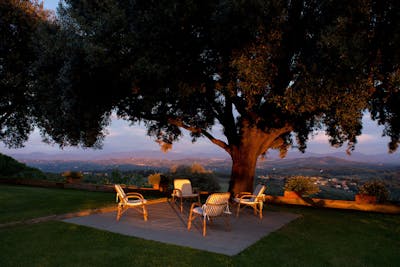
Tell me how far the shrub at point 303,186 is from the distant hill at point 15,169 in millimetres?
16790

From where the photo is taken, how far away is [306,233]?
7281 mm

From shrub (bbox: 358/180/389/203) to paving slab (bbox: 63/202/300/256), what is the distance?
395cm

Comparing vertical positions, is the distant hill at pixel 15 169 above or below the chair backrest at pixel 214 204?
above

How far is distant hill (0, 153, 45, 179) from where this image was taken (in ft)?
70.3

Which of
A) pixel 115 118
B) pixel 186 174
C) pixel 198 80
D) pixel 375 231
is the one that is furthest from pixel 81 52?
pixel 186 174

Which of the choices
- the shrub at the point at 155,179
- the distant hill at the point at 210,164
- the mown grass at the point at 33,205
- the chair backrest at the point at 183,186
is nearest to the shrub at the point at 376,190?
the distant hill at the point at 210,164

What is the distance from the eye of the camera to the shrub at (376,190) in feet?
37.8

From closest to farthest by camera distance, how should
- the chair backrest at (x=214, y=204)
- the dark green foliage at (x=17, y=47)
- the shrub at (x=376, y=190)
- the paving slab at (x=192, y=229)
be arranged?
the paving slab at (x=192, y=229) < the chair backrest at (x=214, y=204) < the shrub at (x=376, y=190) < the dark green foliage at (x=17, y=47)

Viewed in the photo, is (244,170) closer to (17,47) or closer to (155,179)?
(155,179)

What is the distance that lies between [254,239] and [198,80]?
17.0ft

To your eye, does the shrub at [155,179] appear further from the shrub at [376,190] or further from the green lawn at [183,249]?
the shrub at [376,190]

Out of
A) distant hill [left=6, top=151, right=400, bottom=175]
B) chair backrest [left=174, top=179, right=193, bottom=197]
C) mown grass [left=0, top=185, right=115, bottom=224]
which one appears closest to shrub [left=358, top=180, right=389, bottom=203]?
distant hill [left=6, top=151, right=400, bottom=175]

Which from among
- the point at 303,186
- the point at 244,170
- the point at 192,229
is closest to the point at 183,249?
the point at 192,229

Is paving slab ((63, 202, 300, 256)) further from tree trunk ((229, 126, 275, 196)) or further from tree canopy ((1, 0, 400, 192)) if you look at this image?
tree canopy ((1, 0, 400, 192))
